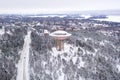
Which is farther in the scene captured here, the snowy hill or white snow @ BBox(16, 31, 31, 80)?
the snowy hill

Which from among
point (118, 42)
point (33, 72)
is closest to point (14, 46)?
point (33, 72)

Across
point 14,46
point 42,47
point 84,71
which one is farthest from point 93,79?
point 14,46

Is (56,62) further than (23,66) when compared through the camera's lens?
Yes

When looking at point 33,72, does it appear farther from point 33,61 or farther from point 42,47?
point 42,47

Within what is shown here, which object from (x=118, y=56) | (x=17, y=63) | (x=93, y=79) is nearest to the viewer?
(x=93, y=79)

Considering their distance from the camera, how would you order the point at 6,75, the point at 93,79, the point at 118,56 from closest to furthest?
the point at 6,75
the point at 93,79
the point at 118,56

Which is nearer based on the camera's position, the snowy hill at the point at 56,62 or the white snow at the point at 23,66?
Result: the white snow at the point at 23,66

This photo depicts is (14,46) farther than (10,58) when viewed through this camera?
Yes

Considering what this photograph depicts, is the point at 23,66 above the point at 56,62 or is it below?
above

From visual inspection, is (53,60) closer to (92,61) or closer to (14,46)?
(92,61)
